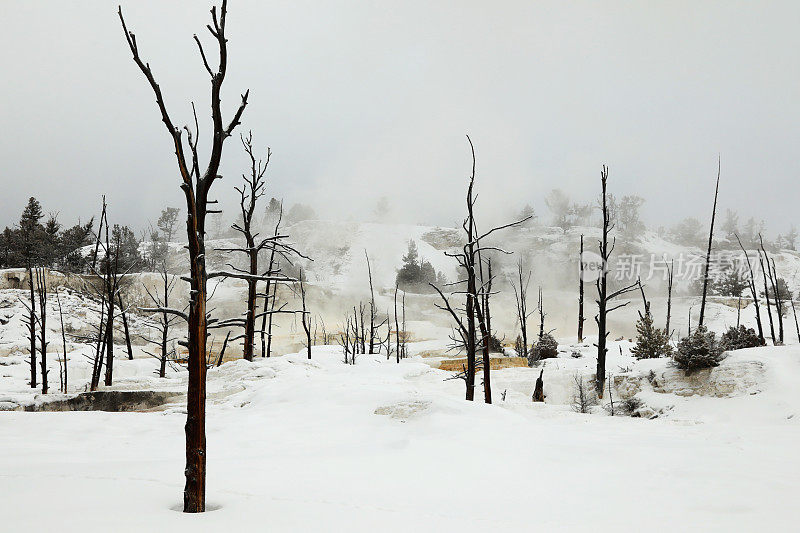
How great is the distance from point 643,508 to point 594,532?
0.95 m

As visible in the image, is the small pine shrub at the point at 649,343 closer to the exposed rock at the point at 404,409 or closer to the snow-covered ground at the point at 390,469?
the snow-covered ground at the point at 390,469

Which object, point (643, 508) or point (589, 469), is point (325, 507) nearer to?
point (643, 508)

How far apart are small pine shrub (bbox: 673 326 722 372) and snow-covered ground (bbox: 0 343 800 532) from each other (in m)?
3.16

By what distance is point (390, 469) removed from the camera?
5.41m

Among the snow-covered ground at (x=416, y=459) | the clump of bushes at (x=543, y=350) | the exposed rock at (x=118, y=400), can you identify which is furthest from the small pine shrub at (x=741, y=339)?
the exposed rock at (x=118, y=400)

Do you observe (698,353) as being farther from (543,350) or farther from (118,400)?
(118,400)

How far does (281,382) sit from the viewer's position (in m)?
11.8

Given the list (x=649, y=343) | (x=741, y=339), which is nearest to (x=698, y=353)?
(x=649, y=343)

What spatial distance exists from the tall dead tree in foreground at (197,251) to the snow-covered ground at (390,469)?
34 centimetres

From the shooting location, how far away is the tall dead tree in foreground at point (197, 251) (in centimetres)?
352

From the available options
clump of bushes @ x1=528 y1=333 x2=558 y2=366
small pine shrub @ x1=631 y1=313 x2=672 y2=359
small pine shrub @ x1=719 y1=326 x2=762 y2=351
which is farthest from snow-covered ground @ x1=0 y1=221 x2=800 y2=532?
clump of bushes @ x1=528 y1=333 x2=558 y2=366

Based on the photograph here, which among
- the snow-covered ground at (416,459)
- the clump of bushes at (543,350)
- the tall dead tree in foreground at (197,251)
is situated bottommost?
the clump of bushes at (543,350)

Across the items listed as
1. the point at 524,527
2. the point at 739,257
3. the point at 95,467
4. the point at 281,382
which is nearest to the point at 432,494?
the point at 524,527

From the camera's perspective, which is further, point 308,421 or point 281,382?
point 281,382
